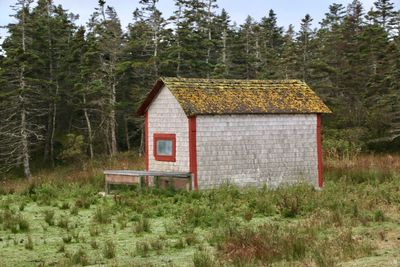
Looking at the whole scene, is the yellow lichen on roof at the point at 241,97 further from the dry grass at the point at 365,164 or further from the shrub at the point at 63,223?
the shrub at the point at 63,223

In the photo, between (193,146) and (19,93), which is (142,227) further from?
(19,93)

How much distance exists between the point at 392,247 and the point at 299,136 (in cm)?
1213

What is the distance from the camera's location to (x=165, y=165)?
2081 cm

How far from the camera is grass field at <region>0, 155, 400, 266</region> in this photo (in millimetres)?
9039

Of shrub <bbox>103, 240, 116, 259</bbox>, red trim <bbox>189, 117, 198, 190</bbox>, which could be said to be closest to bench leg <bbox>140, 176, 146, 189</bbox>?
red trim <bbox>189, 117, 198, 190</bbox>

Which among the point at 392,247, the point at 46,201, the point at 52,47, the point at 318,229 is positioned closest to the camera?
the point at 392,247

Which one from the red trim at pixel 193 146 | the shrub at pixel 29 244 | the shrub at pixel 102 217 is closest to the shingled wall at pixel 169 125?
the red trim at pixel 193 146

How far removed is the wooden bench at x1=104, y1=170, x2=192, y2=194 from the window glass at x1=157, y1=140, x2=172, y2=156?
94cm

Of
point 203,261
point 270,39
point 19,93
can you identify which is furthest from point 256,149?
point 270,39

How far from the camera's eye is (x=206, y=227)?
1252cm

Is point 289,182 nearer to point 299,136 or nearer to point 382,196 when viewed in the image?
point 299,136

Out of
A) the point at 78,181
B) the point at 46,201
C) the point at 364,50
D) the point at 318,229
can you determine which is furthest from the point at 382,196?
the point at 364,50

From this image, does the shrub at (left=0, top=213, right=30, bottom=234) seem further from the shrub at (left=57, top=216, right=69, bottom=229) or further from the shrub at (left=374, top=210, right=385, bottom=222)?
the shrub at (left=374, top=210, right=385, bottom=222)

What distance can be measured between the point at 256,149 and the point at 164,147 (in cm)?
331
